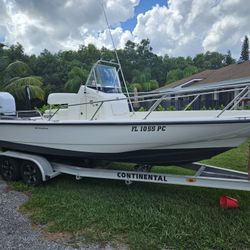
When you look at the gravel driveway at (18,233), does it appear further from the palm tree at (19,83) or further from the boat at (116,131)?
the palm tree at (19,83)

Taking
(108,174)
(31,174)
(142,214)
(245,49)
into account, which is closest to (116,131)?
(108,174)

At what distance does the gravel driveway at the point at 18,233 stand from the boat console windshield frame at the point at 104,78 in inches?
96.4

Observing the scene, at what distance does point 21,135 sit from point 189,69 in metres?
37.9

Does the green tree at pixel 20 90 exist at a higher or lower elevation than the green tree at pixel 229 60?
lower

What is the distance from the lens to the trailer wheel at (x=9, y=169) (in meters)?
5.39

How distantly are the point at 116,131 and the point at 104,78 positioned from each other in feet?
5.78

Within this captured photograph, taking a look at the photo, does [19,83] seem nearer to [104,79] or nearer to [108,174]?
[104,79]

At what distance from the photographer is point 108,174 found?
472 centimetres

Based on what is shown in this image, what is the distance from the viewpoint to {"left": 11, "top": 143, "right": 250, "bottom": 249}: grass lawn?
10.8 ft

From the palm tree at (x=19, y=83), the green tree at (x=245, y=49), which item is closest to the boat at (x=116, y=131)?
the palm tree at (x=19, y=83)

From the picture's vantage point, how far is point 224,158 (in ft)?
23.0

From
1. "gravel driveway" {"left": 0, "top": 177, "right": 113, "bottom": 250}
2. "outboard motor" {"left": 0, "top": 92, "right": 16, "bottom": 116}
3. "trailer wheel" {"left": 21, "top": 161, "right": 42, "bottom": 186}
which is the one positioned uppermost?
"outboard motor" {"left": 0, "top": 92, "right": 16, "bottom": 116}

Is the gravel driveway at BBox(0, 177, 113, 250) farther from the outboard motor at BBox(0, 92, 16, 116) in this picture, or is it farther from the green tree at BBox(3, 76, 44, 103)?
the green tree at BBox(3, 76, 44, 103)

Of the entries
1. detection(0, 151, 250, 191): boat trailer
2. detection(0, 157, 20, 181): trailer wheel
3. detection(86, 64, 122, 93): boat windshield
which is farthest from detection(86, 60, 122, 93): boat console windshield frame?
detection(0, 157, 20, 181): trailer wheel
